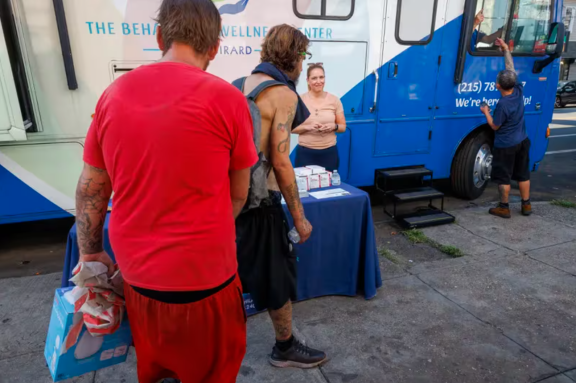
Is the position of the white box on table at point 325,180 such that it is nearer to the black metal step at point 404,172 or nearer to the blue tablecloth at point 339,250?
the blue tablecloth at point 339,250

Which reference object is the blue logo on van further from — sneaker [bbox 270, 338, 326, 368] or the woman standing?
sneaker [bbox 270, 338, 326, 368]

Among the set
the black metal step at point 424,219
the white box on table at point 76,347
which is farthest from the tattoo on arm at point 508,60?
the white box on table at point 76,347

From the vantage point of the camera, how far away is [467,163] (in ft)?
18.7

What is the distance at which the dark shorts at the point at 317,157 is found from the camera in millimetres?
4176

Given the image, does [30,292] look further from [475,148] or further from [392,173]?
[475,148]

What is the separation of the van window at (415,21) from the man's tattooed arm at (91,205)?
4.22 meters

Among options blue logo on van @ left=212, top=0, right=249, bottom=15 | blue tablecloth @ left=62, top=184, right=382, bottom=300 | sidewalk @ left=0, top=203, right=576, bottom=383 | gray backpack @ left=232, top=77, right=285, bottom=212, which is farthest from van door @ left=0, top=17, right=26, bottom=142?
blue tablecloth @ left=62, top=184, right=382, bottom=300

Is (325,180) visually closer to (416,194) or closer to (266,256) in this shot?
(266,256)

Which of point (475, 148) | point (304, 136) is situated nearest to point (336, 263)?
point (304, 136)

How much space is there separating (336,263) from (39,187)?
Answer: 9.34 ft

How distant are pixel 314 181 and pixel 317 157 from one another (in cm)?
92

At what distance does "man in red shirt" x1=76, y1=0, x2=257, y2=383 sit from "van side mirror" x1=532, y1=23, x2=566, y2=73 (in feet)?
18.3

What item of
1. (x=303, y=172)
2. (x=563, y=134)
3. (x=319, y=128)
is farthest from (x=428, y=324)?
(x=563, y=134)

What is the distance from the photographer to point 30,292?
3469 mm
